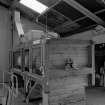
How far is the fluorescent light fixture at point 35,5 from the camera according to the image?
472 cm

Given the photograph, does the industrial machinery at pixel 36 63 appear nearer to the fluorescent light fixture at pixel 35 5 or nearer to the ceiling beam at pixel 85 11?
the ceiling beam at pixel 85 11

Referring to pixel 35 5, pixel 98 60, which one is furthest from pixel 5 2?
pixel 98 60

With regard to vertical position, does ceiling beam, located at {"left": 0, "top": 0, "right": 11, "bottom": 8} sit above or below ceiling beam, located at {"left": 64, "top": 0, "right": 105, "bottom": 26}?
above

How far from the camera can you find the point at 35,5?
4.87 meters

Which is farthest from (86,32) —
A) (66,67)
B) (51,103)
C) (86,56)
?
(51,103)

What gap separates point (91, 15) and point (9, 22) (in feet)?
11.2

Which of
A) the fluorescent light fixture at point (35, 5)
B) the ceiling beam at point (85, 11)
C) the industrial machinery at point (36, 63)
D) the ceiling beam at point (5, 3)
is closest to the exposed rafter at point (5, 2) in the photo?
the ceiling beam at point (5, 3)

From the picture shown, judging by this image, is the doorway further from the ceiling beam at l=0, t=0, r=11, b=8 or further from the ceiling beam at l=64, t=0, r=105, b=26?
the ceiling beam at l=0, t=0, r=11, b=8

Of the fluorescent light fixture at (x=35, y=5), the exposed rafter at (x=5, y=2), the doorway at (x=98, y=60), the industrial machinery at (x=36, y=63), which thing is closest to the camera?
the industrial machinery at (x=36, y=63)

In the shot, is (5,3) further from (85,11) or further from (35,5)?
(85,11)

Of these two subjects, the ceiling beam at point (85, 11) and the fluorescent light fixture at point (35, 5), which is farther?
the fluorescent light fixture at point (35, 5)

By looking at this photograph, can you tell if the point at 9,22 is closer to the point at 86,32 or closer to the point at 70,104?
the point at 86,32

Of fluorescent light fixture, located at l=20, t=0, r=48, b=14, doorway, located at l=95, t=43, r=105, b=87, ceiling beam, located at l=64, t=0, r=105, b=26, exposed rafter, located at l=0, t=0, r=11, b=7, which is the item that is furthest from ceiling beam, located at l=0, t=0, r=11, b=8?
doorway, located at l=95, t=43, r=105, b=87

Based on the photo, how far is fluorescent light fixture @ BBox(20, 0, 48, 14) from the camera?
4.72m
